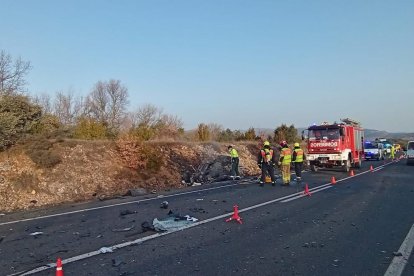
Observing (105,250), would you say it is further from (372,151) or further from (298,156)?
(372,151)

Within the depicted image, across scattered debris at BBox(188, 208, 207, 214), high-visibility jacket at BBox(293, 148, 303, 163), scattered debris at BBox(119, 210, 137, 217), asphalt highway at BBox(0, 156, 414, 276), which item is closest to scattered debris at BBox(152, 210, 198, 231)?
asphalt highway at BBox(0, 156, 414, 276)

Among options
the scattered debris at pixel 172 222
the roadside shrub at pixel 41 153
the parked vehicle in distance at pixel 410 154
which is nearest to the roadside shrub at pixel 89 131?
the roadside shrub at pixel 41 153

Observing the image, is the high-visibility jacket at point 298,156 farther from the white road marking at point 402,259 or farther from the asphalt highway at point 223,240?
the white road marking at point 402,259

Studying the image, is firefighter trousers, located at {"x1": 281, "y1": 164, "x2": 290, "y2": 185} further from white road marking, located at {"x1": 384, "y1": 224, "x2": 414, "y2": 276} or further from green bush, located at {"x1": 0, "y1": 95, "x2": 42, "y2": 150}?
green bush, located at {"x1": 0, "y1": 95, "x2": 42, "y2": 150}

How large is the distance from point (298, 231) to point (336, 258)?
204 centimetres

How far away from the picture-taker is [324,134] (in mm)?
25750

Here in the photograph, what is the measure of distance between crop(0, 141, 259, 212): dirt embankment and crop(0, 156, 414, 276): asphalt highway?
498 cm

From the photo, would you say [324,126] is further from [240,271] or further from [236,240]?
[240,271]

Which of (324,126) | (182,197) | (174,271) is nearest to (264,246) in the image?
(174,271)

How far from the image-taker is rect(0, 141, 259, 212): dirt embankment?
16703 mm

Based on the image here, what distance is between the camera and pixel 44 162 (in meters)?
18.6

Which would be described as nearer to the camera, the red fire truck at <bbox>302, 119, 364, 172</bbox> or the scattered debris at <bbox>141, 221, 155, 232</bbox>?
the scattered debris at <bbox>141, 221, 155, 232</bbox>

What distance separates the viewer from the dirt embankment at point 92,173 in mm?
16703

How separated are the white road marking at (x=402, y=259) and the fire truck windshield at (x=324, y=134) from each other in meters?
18.0
